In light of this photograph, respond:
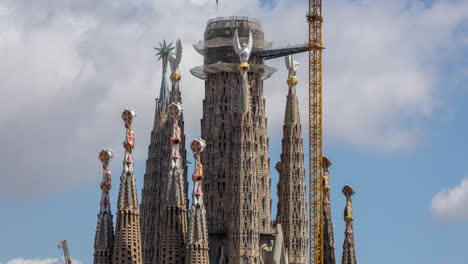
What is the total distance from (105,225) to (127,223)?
5378mm

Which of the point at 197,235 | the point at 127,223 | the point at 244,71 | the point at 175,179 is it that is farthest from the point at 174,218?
the point at 244,71

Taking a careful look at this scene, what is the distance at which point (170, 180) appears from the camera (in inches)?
7013

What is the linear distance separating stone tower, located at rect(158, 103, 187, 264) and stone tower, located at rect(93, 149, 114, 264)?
630cm

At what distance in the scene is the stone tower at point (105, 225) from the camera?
179375 millimetres

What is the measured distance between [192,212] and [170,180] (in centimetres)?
489

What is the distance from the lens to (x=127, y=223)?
17575 centimetres

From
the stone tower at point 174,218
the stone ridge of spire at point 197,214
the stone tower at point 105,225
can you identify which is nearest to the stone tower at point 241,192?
the stone ridge of spire at point 197,214

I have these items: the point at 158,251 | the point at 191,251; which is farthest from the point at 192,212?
the point at 158,251

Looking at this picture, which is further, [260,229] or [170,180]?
[260,229]

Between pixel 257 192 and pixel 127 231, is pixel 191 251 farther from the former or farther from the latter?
pixel 257 192

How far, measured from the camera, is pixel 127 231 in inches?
6919

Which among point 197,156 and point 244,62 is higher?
point 244,62

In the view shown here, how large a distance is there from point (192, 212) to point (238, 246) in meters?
15.1

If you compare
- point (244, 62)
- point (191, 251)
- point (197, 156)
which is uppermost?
point (244, 62)
